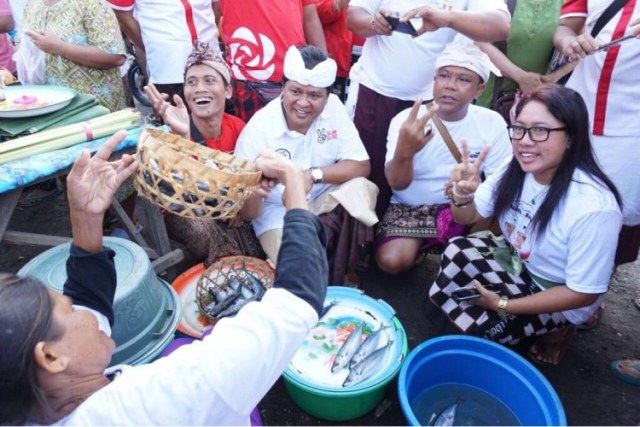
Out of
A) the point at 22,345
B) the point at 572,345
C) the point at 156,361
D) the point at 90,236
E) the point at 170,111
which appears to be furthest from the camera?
the point at 572,345

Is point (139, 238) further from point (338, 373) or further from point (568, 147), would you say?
point (568, 147)

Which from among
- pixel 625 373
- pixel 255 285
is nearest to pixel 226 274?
pixel 255 285

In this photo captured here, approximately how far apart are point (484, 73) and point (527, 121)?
32.7 inches

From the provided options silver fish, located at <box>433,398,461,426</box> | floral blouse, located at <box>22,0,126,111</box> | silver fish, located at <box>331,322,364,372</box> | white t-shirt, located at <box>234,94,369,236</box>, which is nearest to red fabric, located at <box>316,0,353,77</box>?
white t-shirt, located at <box>234,94,369,236</box>

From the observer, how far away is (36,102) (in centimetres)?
274

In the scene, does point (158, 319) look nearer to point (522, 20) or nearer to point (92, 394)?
point (92, 394)

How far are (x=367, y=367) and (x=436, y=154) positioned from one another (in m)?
1.57

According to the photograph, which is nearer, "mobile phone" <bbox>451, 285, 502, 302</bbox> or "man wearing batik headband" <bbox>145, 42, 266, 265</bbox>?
"mobile phone" <bbox>451, 285, 502, 302</bbox>

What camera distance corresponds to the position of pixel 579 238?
89.4 inches

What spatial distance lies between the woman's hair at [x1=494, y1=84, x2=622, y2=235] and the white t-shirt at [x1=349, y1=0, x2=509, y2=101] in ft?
3.45

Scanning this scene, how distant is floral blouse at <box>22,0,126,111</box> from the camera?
3.18 m

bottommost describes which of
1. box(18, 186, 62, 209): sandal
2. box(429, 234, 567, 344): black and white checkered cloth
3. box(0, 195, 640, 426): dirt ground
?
box(0, 195, 640, 426): dirt ground

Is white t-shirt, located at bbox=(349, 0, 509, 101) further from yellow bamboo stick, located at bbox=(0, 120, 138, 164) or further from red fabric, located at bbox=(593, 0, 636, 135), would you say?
yellow bamboo stick, located at bbox=(0, 120, 138, 164)

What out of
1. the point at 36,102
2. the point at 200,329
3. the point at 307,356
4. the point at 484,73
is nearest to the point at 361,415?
the point at 307,356
